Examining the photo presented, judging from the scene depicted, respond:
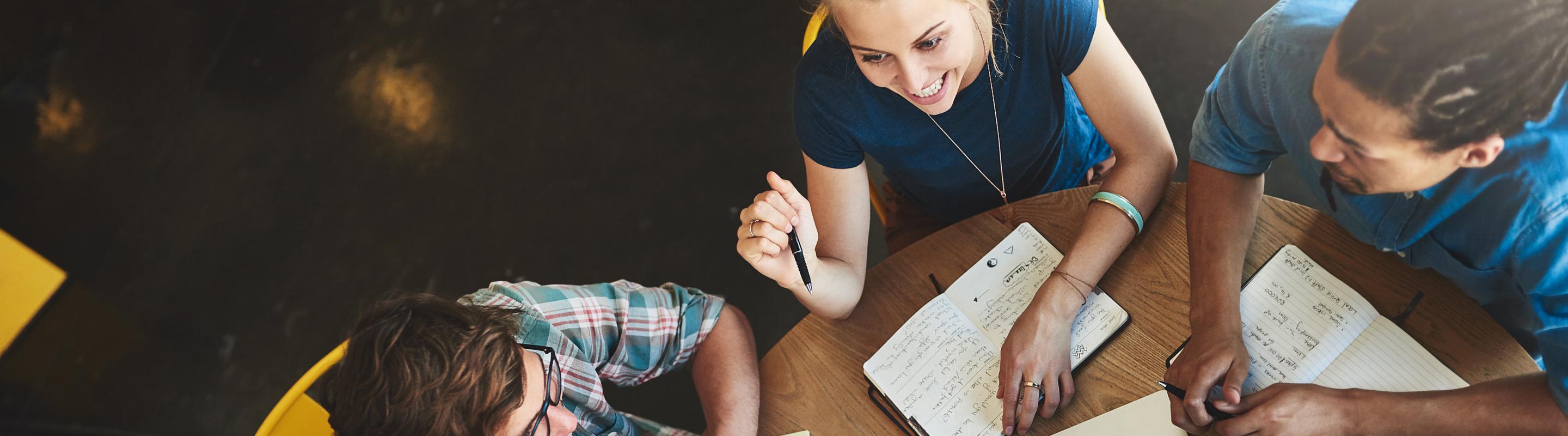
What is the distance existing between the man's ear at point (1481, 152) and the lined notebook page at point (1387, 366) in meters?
0.45

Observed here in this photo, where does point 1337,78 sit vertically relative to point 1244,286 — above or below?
above

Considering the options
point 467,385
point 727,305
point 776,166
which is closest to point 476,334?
point 467,385

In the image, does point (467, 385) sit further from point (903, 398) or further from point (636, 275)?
point (636, 275)

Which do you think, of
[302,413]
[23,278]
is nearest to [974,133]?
[302,413]

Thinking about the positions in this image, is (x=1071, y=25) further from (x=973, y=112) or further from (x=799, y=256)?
(x=799, y=256)

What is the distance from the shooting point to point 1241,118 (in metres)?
1.02

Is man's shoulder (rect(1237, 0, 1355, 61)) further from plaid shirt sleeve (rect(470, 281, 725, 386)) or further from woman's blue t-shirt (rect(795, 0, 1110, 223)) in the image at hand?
plaid shirt sleeve (rect(470, 281, 725, 386))

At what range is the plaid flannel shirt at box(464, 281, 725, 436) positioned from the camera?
1.33 metres

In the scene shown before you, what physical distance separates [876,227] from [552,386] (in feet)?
4.25

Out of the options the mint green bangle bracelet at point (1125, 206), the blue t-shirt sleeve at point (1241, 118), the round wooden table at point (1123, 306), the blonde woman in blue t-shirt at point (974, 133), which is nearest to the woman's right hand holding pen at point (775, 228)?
the blonde woman in blue t-shirt at point (974, 133)

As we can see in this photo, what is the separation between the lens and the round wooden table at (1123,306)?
42.1 inches

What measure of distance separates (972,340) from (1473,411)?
22.1 inches

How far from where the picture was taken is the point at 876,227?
2.41 meters

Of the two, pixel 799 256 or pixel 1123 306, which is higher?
pixel 799 256
